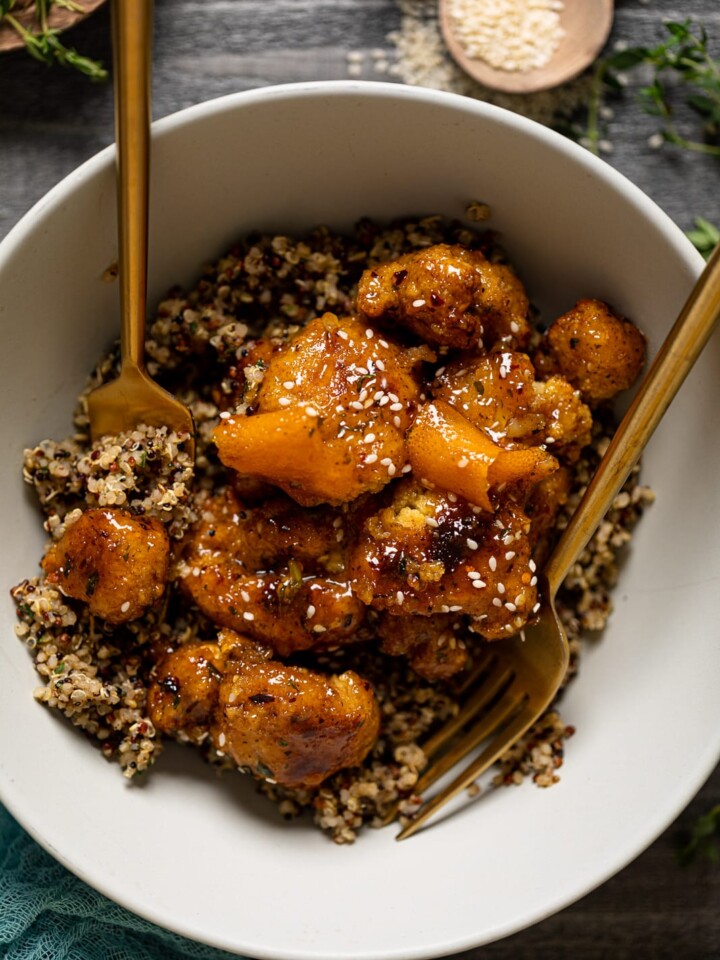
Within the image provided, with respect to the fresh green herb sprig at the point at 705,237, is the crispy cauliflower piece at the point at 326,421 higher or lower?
lower

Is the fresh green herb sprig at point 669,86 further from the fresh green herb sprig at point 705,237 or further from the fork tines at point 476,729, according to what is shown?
the fork tines at point 476,729

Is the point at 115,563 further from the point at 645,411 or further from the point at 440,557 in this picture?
the point at 645,411

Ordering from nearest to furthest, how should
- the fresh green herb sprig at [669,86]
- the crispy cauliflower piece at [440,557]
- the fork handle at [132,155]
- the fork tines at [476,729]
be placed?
the fork handle at [132,155]
the crispy cauliflower piece at [440,557]
the fork tines at [476,729]
the fresh green herb sprig at [669,86]

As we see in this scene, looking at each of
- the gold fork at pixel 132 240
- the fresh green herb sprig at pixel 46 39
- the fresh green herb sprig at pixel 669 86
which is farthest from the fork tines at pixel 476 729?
the fresh green herb sprig at pixel 46 39

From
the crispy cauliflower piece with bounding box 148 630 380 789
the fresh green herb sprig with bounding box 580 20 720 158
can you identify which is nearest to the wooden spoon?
the fresh green herb sprig with bounding box 580 20 720 158

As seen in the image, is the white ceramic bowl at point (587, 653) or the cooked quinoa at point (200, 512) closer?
the white ceramic bowl at point (587, 653)

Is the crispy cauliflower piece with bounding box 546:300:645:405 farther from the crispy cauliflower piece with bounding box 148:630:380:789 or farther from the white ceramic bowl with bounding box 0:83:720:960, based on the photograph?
the crispy cauliflower piece with bounding box 148:630:380:789
